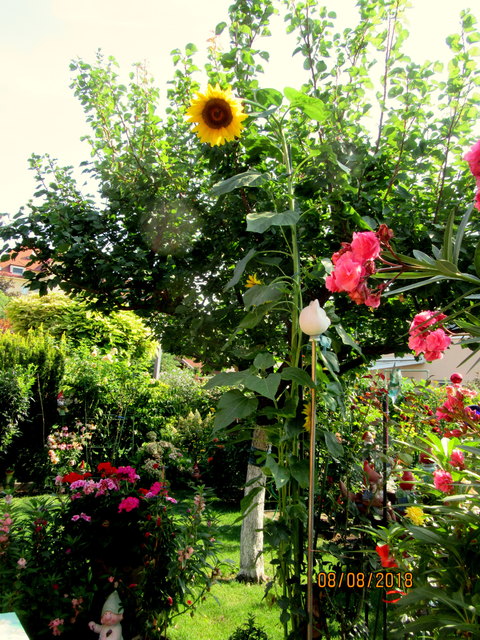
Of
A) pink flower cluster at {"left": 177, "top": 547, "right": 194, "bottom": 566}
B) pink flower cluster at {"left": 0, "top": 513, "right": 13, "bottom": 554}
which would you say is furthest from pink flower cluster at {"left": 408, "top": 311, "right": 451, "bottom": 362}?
pink flower cluster at {"left": 0, "top": 513, "right": 13, "bottom": 554}

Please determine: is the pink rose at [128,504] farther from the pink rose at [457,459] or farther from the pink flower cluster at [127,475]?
the pink rose at [457,459]

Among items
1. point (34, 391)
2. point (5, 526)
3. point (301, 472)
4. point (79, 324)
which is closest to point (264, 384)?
point (301, 472)

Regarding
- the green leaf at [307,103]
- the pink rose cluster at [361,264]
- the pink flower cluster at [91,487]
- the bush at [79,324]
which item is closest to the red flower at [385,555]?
the pink rose cluster at [361,264]

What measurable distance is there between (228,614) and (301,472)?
155 centimetres

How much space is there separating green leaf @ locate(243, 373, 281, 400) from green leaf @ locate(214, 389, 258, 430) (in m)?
0.09

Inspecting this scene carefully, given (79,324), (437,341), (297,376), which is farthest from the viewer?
(79,324)

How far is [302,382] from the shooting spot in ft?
4.52

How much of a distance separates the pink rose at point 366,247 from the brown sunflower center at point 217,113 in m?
0.88

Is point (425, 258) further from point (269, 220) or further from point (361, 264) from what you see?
point (269, 220)

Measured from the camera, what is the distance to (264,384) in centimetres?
130

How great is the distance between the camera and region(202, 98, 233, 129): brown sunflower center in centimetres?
164

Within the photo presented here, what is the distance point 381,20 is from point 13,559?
2.85 m

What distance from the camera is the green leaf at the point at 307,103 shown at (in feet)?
5.01

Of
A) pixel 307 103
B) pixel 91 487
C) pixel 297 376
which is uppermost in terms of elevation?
pixel 307 103
